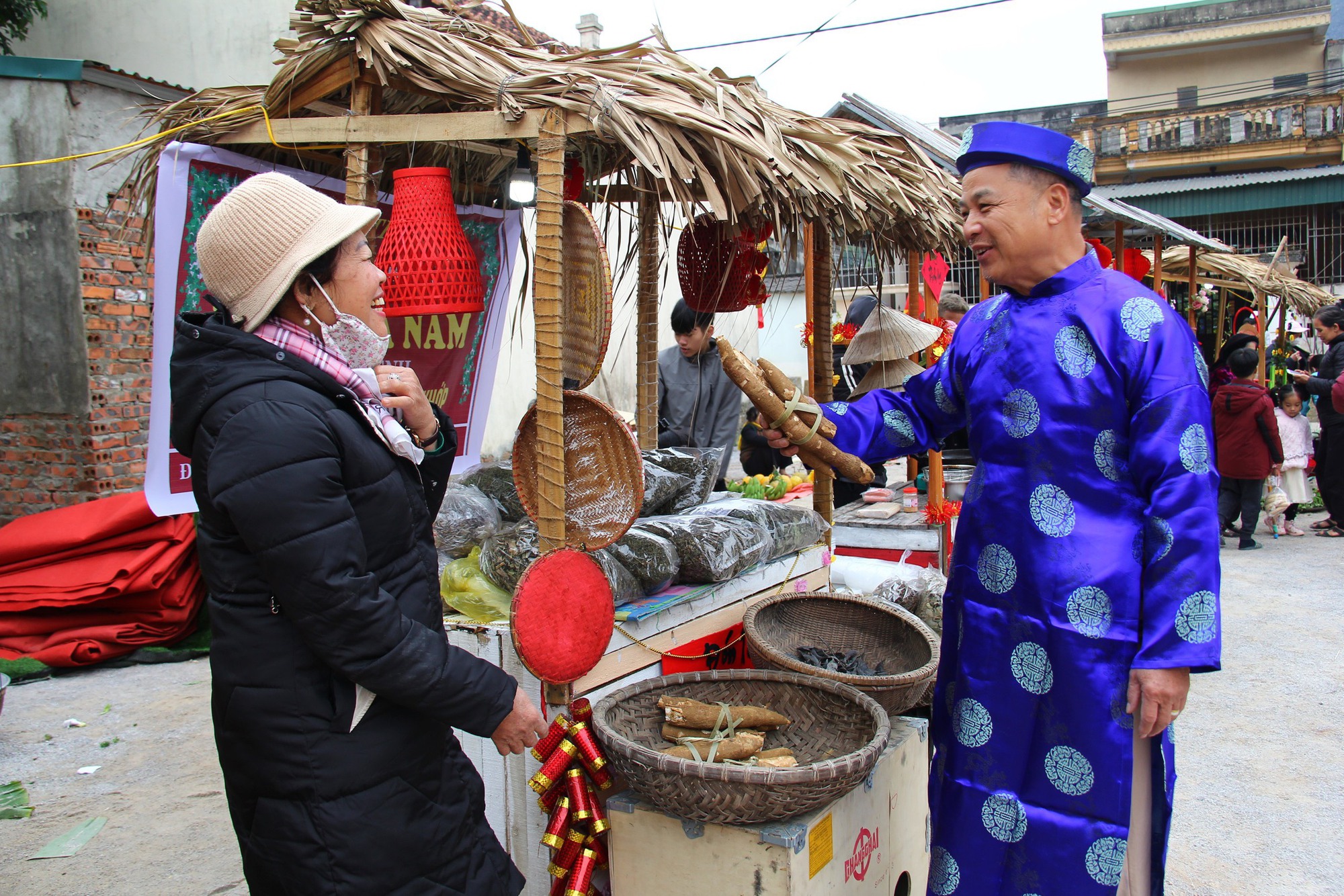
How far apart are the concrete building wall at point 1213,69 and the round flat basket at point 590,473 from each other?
1096 inches

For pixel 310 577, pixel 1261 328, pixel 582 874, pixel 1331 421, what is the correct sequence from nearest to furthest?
pixel 310 577
pixel 582 874
pixel 1331 421
pixel 1261 328

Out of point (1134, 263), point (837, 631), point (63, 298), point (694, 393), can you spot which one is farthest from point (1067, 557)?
point (1134, 263)

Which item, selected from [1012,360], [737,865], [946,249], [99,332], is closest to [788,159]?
[1012,360]

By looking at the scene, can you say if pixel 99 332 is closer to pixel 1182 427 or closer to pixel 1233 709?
pixel 1182 427

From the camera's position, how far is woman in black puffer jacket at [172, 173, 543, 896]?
139 centimetres

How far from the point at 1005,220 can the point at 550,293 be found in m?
1.01

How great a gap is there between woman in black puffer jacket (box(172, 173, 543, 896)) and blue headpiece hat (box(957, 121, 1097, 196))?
3.90 ft

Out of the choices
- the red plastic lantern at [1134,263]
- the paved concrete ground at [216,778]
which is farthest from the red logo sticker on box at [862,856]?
the red plastic lantern at [1134,263]

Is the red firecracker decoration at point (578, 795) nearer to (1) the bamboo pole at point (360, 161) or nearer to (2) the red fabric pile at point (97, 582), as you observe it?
(1) the bamboo pole at point (360, 161)

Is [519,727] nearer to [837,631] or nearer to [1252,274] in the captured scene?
[837,631]

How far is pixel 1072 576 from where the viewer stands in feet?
5.73

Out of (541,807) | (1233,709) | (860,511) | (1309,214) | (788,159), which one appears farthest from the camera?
(1309,214)

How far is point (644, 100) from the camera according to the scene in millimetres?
2164

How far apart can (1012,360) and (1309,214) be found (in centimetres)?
1819
